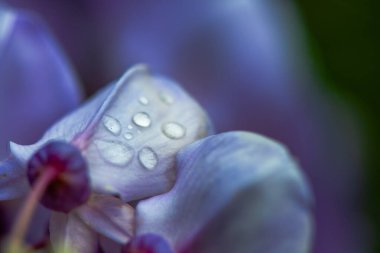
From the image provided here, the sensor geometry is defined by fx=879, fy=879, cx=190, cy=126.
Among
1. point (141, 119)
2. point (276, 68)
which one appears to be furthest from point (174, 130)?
point (276, 68)

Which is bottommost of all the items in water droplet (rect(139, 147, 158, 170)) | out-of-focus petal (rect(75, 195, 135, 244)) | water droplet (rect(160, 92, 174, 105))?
out-of-focus petal (rect(75, 195, 135, 244))

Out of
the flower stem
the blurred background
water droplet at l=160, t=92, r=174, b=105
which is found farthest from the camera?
the blurred background

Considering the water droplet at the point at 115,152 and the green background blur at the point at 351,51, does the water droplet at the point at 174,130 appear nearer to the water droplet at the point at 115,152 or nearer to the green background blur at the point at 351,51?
the water droplet at the point at 115,152

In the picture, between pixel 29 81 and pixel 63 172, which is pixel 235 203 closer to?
pixel 63 172

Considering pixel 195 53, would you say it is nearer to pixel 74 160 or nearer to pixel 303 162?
pixel 303 162

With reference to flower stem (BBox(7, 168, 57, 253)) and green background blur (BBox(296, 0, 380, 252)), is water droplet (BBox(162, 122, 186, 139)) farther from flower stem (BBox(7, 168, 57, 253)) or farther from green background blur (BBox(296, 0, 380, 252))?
green background blur (BBox(296, 0, 380, 252))

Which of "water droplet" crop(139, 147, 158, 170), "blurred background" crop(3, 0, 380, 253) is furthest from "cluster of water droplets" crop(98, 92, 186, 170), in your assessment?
"blurred background" crop(3, 0, 380, 253)

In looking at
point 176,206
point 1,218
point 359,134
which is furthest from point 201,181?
point 359,134

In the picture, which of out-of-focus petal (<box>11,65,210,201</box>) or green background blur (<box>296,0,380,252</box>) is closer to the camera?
out-of-focus petal (<box>11,65,210,201</box>)
